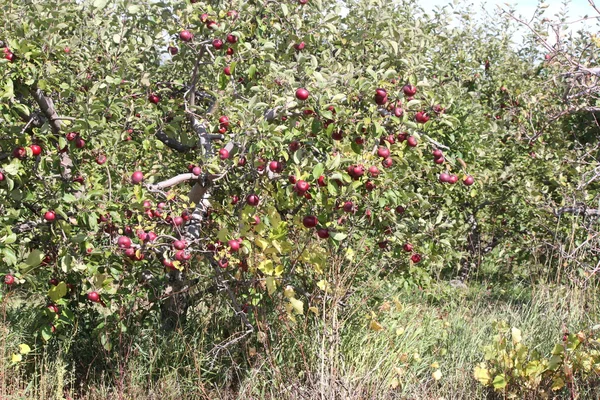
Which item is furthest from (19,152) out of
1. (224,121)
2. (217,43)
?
(217,43)

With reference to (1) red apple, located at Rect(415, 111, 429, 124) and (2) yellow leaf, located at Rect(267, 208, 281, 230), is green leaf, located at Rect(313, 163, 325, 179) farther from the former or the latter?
(1) red apple, located at Rect(415, 111, 429, 124)

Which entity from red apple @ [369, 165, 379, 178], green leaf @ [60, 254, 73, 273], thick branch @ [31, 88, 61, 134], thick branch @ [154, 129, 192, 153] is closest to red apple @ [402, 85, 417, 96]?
red apple @ [369, 165, 379, 178]

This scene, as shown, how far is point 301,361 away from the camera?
3.62m

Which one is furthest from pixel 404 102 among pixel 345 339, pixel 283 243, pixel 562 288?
pixel 562 288

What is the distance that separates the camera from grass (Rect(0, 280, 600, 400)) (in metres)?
3.45

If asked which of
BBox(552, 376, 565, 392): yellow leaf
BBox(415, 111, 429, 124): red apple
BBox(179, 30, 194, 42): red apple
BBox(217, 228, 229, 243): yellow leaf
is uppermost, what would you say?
BBox(179, 30, 194, 42): red apple

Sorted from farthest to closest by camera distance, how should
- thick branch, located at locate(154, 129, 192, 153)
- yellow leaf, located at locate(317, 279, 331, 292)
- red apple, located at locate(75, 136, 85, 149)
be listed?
thick branch, located at locate(154, 129, 192, 153) → yellow leaf, located at locate(317, 279, 331, 292) → red apple, located at locate(75, 136, 85, 149)

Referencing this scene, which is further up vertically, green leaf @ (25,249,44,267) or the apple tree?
the apple tree

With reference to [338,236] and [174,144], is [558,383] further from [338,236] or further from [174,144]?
[174,144]

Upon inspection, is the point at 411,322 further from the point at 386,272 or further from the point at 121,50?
the point at 121,50

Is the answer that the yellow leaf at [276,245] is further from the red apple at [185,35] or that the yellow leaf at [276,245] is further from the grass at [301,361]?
the red apple at [185,35]

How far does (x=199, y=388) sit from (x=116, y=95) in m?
1.54

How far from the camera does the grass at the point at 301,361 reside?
3.45m

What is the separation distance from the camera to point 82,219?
3.34 meters
